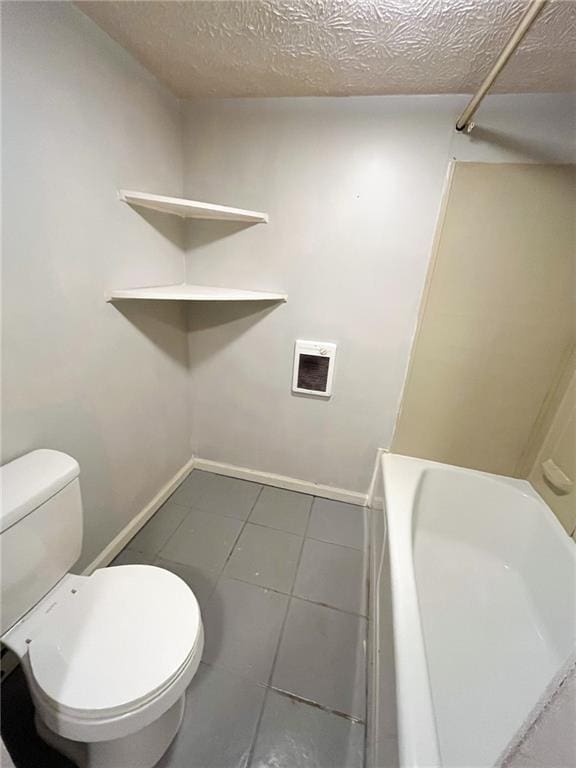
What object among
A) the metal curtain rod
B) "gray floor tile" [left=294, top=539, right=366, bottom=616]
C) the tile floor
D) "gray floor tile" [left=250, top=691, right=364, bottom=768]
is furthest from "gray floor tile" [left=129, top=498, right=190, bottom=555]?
the metal curtain rod

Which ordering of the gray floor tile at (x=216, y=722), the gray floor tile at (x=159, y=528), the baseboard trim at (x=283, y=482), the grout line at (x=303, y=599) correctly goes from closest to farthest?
the gray floor tile at (x=216, y=722) → the grout line at (x=303, y=599) → the gray floor tile at (x=159, y=528) → the baseboard trim at (x=283, y=482)

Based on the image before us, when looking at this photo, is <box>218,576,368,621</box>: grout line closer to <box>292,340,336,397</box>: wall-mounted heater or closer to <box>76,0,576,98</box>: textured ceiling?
<box>292,340,336,397</box>: wall-mounted heater

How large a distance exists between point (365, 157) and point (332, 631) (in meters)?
1.99

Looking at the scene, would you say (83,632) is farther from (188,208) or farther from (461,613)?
(188,208)

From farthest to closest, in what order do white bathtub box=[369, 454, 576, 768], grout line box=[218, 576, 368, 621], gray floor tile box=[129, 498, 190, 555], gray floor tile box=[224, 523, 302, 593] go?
1. gray floor tile box=[129, 498, 190, 555]
2. gray floor tile box=[224, 523, 302, 593]
3. grout line box=[218, 576, 368, 621]
4. white bathtub box=[369, 454, 576, 768]

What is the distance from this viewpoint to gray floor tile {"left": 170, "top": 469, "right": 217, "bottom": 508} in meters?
1.82

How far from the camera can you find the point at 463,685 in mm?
1021

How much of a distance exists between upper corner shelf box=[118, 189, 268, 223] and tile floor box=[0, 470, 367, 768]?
1554mm

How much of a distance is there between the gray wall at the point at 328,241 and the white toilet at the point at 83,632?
3.35 feet

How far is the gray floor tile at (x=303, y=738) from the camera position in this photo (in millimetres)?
898

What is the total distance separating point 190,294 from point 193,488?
47.8 inches

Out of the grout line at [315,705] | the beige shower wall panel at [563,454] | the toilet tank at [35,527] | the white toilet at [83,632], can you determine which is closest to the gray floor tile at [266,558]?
the grout line at [315,705]

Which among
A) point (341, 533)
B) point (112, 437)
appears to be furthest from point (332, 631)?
point (112, 437)

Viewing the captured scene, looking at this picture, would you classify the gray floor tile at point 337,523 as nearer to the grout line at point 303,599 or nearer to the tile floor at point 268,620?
the tile floor at point 268,620
